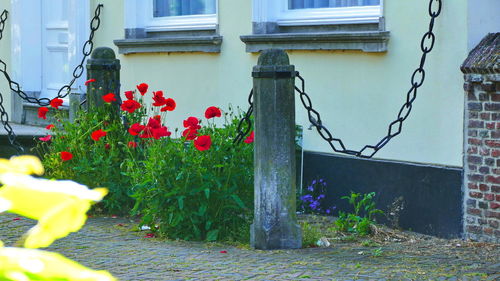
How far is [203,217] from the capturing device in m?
6.09

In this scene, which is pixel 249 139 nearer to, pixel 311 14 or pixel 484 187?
pixel 484 187

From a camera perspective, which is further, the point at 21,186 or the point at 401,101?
the point at 401,101

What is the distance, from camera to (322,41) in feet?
23.7

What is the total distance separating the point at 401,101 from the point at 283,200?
1.52m

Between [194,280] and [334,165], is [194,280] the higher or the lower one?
the lower one

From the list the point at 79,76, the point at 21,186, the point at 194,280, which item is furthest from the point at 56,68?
the point at 21,186

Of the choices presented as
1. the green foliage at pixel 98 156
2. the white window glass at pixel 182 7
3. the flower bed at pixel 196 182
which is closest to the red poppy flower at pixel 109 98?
the green foliage at pixel 98 156

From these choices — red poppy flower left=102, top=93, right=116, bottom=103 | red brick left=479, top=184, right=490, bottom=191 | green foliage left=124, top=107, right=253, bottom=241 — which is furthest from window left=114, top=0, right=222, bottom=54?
red brick left=479, top=184, right=490, bottom=191

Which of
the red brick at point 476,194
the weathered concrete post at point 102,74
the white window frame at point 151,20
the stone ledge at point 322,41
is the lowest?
the red brick at point 476,194

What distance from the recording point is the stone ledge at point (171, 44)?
8.52 m

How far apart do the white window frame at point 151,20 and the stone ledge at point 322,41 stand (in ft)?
3.85

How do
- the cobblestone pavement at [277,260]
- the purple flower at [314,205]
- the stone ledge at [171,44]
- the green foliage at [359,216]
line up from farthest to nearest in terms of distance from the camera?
the stone ledge at [171,44], the purple flower at [314,205], the green foliage at [359,216], the cobblestone pavement at [277,260]

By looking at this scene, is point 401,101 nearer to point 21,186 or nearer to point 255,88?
point 255,88

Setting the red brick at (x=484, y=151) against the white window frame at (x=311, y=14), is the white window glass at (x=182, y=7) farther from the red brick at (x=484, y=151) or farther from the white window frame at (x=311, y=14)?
the red brick at (x=484, y=151)
